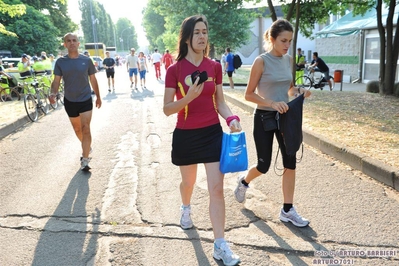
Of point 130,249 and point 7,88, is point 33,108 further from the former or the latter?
point 130,249

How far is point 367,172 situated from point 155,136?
4.34 m

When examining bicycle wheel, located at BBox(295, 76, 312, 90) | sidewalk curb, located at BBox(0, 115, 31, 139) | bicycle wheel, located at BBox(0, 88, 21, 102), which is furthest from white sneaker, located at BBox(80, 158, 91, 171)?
bicycle wheel, located at BBox(295, 76, 312, 90)

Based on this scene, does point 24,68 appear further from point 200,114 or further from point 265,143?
point 200,114

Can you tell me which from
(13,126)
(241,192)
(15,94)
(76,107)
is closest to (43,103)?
(13,126)

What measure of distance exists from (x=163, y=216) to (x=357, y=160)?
290 centimetres

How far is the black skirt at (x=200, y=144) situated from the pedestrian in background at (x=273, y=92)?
2.25 ft

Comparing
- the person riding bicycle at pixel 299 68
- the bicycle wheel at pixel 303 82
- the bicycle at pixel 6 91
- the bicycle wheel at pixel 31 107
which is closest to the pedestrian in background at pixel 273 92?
the bicycle wheel at pixel 31 107

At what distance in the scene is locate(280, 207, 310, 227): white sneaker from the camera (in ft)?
11.9

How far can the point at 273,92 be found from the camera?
11.8 ft

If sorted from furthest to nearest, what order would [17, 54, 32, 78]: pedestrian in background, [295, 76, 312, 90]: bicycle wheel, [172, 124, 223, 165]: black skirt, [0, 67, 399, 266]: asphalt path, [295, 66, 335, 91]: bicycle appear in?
[295, 76, 312, 90]: bicycle wheel < [295, 66, 335, 91]: bicycle < [17, 54, 32, 78]: pedestrian in background < [0, 67, 399, 266]: asphalt path < [172, 124, 223, 165]: black skirt

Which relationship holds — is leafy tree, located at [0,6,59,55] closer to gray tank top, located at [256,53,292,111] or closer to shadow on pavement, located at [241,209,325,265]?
gray tank top, located at [256,53,292,111]

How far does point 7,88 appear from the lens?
13.9 metres

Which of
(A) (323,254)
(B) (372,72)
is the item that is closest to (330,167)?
(A) (323,254)

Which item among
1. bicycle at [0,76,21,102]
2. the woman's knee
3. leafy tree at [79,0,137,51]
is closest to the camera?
the woman's knee
